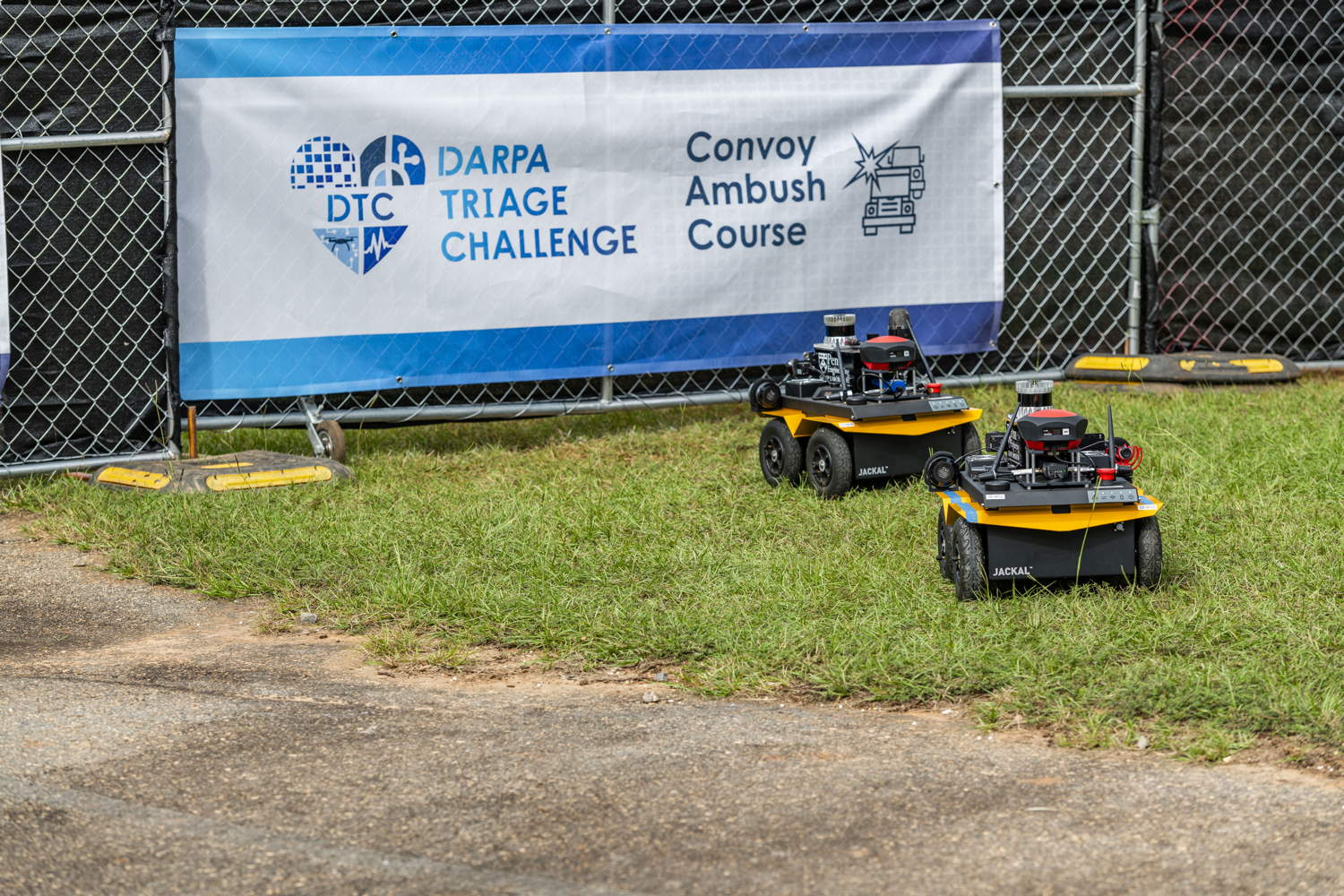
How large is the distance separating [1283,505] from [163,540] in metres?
4.12

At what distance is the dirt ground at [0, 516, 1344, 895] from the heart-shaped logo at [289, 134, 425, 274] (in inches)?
121

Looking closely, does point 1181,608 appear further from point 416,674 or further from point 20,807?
point 20,807

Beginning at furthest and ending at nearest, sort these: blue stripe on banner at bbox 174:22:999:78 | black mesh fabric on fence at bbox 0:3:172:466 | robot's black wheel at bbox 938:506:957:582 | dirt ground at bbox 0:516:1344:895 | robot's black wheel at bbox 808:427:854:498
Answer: blue stripe on banner at bbox 174:22:999:78
black mesh fabric on fence at bbox 0:3:172:466
robot's black wheel at bbox 808:427:854:498
robot's black wheel at bbox 938:506:957:582
dirt ground at bbox 0:516:1344:895

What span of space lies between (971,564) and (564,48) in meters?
3.67

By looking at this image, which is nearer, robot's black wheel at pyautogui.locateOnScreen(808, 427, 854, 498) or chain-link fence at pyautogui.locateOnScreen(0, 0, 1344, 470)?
robot's black wheel at pyautogui.locateOnScreen(808, 427, 854, 498)

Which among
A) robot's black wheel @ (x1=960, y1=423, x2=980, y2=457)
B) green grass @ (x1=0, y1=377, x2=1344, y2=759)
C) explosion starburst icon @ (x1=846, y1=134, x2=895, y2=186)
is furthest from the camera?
explosion starburst icon @ (x1=846, y1=134, x2=895, y2=186)

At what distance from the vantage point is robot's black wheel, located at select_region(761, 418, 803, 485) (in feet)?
21.6

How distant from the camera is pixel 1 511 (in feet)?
21.9

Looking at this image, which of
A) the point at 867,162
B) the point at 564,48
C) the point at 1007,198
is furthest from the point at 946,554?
the point at 1007,198

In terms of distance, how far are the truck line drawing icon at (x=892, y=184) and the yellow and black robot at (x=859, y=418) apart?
57.5 inches

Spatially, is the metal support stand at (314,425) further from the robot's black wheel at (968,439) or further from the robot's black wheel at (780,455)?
the robot's black wheel at (968,439)

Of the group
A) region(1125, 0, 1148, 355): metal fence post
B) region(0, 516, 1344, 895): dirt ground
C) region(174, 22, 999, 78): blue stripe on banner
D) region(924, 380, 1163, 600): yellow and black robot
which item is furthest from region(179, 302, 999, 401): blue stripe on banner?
region(924, 380, 1163, 600): yellow and black robot

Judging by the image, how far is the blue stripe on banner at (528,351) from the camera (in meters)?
7.19

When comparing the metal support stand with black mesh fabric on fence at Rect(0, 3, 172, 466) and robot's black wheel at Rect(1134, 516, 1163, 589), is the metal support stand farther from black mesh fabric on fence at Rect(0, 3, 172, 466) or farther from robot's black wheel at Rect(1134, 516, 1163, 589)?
robot's black wheel at Rect(1134, 516, 1163, 589)
